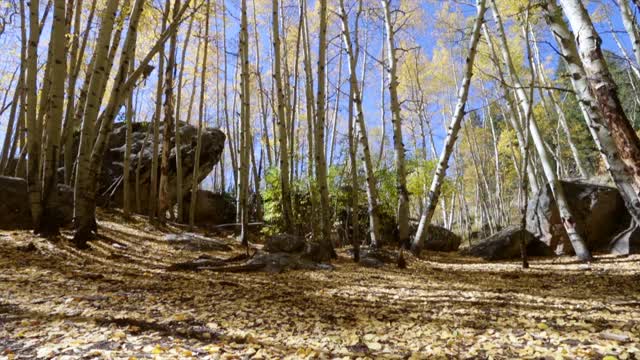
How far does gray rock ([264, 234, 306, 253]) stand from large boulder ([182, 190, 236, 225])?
258 inches

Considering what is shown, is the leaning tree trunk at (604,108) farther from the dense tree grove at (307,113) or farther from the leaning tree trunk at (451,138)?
the leaning tree trunk at (451,138)

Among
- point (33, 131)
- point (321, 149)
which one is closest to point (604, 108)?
point (321, 149)

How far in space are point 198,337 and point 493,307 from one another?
2.00 metres

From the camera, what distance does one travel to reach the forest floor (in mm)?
1827

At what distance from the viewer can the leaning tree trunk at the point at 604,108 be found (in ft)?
8.02

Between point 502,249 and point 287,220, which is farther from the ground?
point 287,220

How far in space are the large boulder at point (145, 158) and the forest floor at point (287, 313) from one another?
6002mm

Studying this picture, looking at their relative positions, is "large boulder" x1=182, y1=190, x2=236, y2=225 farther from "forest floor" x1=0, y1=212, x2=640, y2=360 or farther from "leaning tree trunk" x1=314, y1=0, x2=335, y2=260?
"forest floor" x1=0, y1=212, x2=640, y2=360

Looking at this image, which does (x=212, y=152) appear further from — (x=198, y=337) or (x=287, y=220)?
(x=198, y=337)

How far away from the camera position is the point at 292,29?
12523 mm

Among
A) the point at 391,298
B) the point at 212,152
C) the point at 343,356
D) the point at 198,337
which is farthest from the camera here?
the point at 212,152

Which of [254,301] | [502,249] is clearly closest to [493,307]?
[254,301]

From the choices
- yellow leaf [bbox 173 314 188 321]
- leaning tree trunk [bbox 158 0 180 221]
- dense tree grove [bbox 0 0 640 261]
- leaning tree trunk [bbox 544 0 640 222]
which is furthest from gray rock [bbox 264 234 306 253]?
leaning tree trunk [bbox 544 0 640 222]

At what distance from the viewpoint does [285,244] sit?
17.9ft
